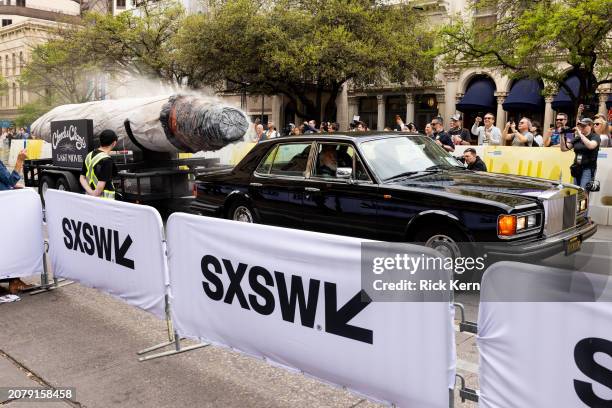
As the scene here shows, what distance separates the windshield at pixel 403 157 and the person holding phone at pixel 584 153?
12.8 ft

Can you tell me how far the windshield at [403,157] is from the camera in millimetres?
6578

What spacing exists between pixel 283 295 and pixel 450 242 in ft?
9.09

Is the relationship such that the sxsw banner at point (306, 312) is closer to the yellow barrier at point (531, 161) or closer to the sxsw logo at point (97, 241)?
the sxsw logo at point (97, 241)

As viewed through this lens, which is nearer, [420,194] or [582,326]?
[582,326]

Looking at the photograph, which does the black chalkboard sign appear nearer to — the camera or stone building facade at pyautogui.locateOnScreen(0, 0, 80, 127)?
the camera

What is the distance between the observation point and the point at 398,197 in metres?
6.11

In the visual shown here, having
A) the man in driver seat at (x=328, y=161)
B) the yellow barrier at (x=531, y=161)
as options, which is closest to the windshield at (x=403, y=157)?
the man in driver seat at (x=328, y=161)

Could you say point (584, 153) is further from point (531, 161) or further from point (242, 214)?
point (242, 214)

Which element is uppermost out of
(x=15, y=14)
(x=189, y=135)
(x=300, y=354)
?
(x=15, y=14)

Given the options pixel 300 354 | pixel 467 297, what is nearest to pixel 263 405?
pixel 300 354

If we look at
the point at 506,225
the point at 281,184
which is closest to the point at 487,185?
the point at 506,225

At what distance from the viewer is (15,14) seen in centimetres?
8619

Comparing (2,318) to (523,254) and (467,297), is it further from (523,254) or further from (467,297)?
(523,254)

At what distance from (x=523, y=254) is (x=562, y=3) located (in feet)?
52.9
